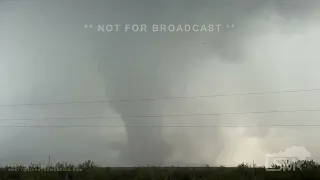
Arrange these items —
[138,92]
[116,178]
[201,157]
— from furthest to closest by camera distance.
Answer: [138,92] < [201,157] < [116,178]

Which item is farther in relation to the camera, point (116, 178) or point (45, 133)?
point (45, 133)

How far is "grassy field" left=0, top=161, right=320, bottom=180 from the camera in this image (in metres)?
5.38

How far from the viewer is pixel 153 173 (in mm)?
5500

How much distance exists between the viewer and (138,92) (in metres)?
6.26

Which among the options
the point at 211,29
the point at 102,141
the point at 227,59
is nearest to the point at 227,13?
the point at 211,29

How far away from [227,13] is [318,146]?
105 inches

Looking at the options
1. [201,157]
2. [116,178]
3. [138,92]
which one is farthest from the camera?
[138,92]

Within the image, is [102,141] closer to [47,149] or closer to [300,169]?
[47,149]

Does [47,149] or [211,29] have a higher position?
[211,29]

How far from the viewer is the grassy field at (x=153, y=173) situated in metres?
5.38

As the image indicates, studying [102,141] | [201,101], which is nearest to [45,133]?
[102,141]

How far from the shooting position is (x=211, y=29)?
6.27 meters

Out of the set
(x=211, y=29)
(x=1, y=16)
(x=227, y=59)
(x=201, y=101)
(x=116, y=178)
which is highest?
(x=1, y=16)

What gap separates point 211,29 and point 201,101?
125cm
